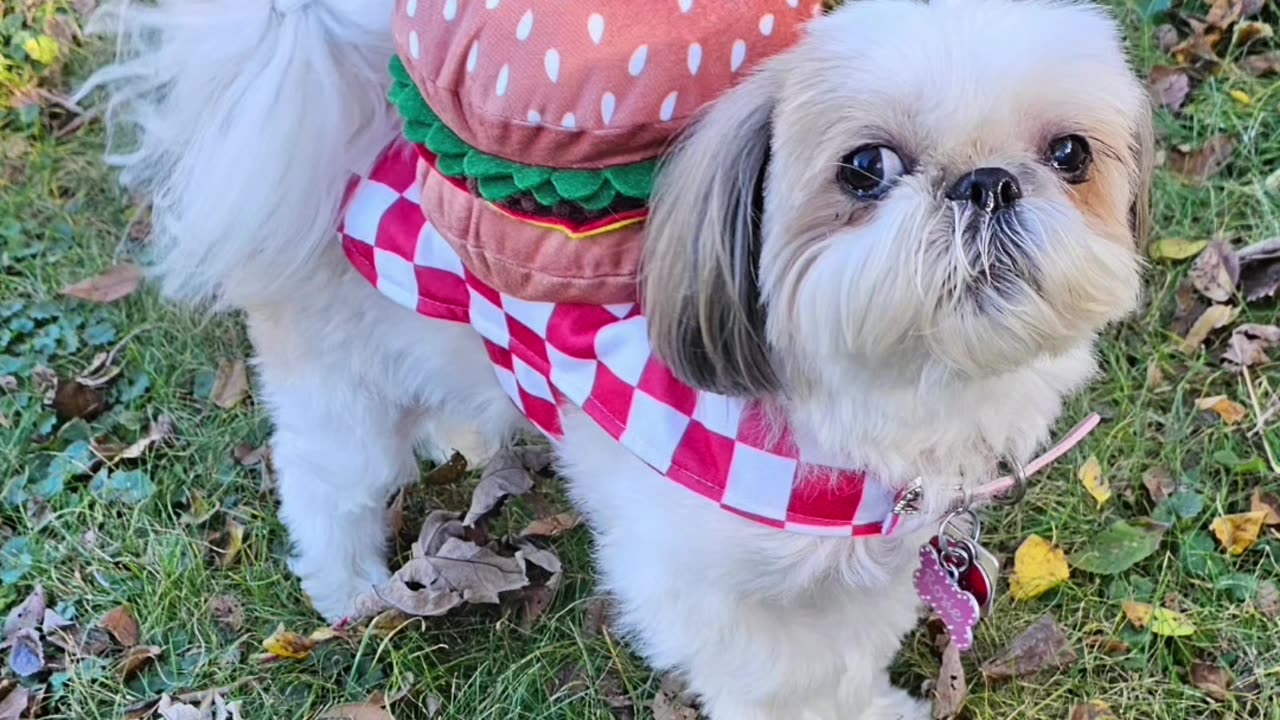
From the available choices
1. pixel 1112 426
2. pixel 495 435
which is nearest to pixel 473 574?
pixel 495 435

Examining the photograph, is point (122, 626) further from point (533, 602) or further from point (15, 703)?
point (533, 602)

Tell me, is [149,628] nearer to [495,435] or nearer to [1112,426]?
[495,435]

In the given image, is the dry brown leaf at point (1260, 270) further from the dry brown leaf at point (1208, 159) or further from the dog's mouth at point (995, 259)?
the dog's mouth at point (995, 259)

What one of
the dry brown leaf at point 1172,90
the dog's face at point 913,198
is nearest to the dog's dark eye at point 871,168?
the dog's face at point 913,198

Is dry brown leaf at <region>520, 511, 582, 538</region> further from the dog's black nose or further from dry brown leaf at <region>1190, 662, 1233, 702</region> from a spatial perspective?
the dog's black nose

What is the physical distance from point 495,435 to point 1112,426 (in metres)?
1.24

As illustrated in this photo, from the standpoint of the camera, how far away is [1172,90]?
2994mm

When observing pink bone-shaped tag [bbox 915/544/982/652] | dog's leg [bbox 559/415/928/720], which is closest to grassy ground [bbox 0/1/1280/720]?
dog's leg [bbox 559/415/928/720]

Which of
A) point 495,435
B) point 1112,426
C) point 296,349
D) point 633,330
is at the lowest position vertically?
point 1112,426

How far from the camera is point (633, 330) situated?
156 cm

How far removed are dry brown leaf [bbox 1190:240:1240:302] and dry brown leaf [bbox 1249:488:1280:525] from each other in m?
0.47

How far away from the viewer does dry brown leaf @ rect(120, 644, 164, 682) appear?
2.31 m

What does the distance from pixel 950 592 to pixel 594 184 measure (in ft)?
2.45

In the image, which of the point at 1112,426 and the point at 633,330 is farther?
the point at 1112,426
